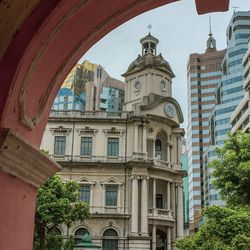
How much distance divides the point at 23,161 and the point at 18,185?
0.62ft

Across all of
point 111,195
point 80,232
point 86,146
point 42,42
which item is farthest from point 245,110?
point 42,42

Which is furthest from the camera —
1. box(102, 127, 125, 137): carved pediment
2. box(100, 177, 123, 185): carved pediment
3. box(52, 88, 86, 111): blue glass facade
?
box(52, 88, 86, 111): blue glass facade

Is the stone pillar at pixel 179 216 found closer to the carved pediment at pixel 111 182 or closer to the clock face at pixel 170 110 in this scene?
the carved pediment at pixel 111 182

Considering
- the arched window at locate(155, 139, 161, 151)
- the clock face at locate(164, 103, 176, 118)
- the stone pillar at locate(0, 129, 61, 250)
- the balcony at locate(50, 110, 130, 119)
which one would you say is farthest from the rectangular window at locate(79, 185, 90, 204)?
the stone pillar at locate(0, 129, 61, 250)

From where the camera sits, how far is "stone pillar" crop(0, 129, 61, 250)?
9.87ft

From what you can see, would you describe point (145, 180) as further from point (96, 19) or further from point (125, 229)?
point (96, 19)

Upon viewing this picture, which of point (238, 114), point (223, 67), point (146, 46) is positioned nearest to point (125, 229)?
point (146, 46)

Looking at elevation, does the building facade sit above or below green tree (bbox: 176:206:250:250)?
above

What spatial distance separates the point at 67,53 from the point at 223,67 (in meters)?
91.2

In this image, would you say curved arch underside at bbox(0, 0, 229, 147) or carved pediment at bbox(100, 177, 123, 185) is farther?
carved pediment at bbox(100, 177, 123, 185)

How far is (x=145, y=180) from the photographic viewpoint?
1272 inches

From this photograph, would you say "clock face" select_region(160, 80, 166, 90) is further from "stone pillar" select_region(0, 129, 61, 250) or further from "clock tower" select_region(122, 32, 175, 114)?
"stone pillar" select_region(0, 129, 61, 250)

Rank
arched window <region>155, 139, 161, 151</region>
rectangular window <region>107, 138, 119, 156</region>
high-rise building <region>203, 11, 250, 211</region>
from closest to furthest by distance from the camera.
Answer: rectangular window <region>107, 138, 119, 156</region> → arched window <region>155, 139, 161, 151</region> → high-rise building <region>203, 11, 250, 211</region>

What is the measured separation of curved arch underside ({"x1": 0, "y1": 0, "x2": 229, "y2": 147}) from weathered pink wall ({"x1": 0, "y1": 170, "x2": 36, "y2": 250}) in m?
0.36
